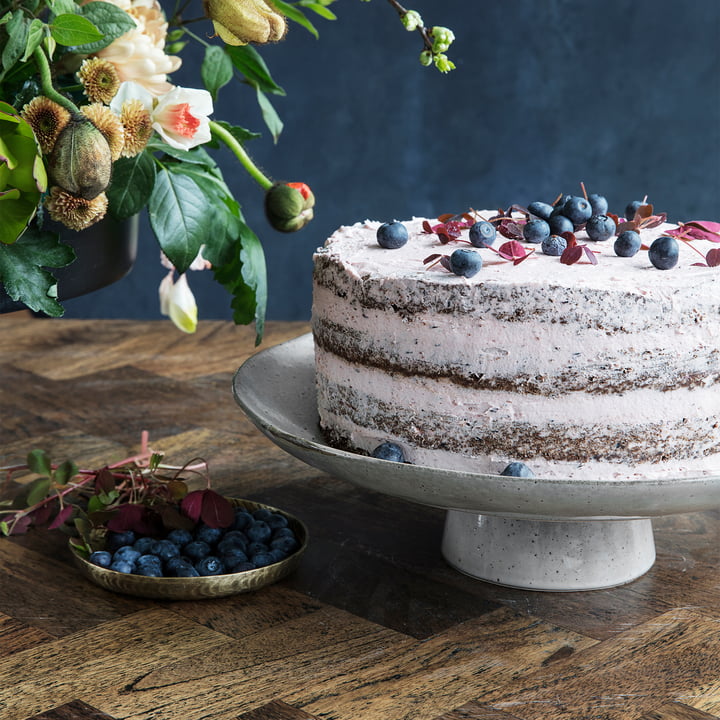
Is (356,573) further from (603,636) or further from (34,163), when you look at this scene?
(34,163)

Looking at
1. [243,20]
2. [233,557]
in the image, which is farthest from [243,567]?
[243,20]

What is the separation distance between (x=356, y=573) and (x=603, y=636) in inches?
9.5

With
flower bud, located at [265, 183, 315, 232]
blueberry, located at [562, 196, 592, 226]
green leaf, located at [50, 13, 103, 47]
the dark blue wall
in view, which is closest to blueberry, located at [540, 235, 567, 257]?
blueberry, located at [562, 196, 592, 226]

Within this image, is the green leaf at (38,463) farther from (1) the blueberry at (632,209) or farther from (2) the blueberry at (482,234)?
(1) the blueberry at (632,209)

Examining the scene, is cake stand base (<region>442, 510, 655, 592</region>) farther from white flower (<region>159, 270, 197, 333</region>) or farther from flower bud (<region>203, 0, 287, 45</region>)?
flower bud (<region>203, 0, 287, 45</region>)

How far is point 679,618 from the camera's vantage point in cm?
95

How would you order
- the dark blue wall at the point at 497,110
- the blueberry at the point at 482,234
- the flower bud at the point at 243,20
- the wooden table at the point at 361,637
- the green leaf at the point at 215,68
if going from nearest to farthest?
the wooden table at the point at 361,637
the flower bud at the point at 243,20
the blueberry at the point at 482,234
the green leaf at the point at 215,68
the dark blue wall at the point at 497,110

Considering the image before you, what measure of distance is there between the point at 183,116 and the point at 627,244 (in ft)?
1.35

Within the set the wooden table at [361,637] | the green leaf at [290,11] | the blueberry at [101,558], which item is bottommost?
the wooden table at [361,637]

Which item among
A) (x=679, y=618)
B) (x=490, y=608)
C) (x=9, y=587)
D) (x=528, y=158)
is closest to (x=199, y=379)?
(x=9, y=587)

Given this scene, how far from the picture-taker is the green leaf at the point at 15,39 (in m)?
0.83

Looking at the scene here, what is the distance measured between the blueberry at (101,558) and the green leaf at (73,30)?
456 mm

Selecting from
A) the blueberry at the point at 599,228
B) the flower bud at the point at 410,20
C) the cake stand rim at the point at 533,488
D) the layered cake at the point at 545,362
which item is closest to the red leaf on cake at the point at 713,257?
the layered cake at the point at 545,362

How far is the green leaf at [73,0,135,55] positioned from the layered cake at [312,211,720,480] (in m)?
0.29
